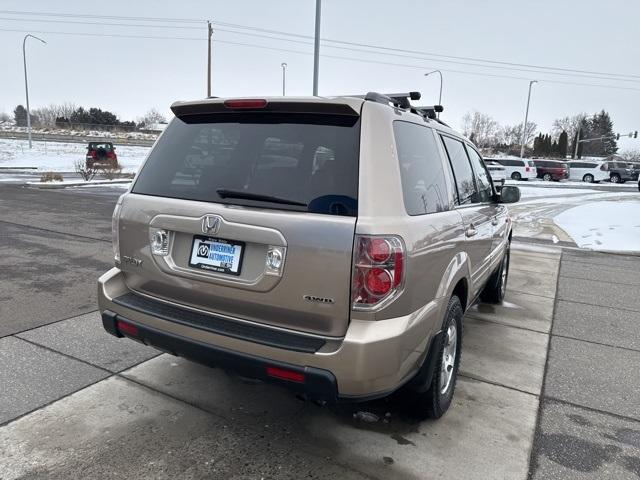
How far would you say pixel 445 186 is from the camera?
308 centimetres

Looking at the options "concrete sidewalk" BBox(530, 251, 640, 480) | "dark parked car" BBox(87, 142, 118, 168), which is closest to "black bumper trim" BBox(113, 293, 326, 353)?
"concrete sidewalk" BBox(530, 251, 640, 480)

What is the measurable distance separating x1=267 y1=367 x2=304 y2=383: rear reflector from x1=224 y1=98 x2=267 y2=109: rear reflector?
1.36 m

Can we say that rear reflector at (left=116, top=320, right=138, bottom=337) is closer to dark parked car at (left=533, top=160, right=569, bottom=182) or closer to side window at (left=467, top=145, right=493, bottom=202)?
side window at (left=467, top=145, right=493, bottom=202)

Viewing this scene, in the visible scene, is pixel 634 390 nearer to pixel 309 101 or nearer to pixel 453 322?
pixel 453 322

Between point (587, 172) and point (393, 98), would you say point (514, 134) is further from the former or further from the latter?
point (393, 98)

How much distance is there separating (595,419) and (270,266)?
2.47 meters

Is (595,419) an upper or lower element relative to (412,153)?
lower

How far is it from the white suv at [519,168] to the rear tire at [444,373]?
37.0 metres

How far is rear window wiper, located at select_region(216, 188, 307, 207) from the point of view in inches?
94.2

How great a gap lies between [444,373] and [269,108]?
194 centimetres

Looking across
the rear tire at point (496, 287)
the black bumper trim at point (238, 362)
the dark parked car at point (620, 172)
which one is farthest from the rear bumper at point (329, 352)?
the dark parked car at point (620, 172)

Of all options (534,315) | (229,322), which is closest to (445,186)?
(229,322)

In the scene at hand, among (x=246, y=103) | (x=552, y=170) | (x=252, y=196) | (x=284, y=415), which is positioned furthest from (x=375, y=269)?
(x=552, y=170)

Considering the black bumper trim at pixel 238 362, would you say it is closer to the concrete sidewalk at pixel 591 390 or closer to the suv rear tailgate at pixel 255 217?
the suv rear tailgate at pixel 255 217
